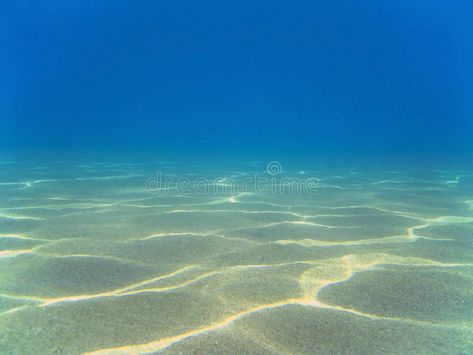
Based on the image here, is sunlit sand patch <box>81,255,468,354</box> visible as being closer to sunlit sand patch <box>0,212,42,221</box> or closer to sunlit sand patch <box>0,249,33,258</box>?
sunlit sand patch <box>0,249,33,258</box>

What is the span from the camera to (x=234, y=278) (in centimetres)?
262

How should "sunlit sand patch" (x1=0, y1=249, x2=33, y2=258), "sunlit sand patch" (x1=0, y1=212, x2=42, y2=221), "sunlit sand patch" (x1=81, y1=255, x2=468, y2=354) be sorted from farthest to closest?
"sunlit sand patch" (x1=0, y1=212, x2=42, y2=221)
"sunlit sand patch" (x1=0, y1=249, x2=33, y2=258)
"sunlit sand patch" (x1=81, y1=255, x2=468, y2=354)

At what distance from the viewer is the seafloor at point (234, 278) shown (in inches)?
72.0

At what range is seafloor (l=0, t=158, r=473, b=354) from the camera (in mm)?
1829

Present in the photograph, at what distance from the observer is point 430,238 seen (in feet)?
12.4

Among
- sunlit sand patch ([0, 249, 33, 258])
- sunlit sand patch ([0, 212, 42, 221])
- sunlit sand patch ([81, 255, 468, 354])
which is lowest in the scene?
sunlit sand patch ([81, 255, 468, 354])

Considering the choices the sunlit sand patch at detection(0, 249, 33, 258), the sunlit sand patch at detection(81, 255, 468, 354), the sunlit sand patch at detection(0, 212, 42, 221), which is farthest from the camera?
the sunlit sand patch at detection(0, 212, 42, 221)

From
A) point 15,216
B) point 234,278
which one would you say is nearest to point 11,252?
point 15,216

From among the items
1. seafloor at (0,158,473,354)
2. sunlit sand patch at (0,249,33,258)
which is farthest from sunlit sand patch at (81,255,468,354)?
sunlit sand patch at (0,249,33,258)

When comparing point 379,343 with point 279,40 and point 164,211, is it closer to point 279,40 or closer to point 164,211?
point 164,211

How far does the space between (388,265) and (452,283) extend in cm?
49

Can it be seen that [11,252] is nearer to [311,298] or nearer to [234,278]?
[234,278]

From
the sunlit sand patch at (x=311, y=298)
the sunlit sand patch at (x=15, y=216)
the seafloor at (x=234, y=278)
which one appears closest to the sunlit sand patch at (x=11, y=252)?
the seafloor at (x=234, y=278)

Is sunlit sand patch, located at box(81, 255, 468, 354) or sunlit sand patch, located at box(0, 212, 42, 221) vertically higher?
sunlit sand patch, located at box(0, 212, 42, 221)
